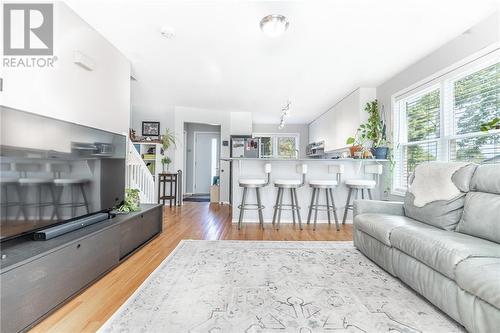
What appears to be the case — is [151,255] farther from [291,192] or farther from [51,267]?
[291,192]

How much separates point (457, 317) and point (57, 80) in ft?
11.9

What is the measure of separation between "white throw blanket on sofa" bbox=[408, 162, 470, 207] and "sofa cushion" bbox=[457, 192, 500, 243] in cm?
15

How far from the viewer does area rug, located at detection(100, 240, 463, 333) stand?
1378mm

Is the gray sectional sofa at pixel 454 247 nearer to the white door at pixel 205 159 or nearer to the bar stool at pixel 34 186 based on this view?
the bar stool at pixel 34 186

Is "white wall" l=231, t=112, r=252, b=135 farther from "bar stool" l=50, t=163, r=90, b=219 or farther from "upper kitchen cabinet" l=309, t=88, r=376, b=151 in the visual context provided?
"bar stool" l=50, t=163, r=90, b=219

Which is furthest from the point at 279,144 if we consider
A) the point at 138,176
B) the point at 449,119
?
the point at 449,119

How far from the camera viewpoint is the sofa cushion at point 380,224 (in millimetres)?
2039

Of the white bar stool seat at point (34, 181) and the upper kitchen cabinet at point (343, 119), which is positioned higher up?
the upper kitchen cabinet at point (343, 119)

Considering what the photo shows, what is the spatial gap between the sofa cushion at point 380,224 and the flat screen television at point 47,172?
2.60 m

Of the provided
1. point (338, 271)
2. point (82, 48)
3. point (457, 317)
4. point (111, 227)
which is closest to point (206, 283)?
point (111, 227)

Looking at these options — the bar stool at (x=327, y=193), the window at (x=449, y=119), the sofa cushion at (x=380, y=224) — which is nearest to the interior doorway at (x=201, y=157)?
the bar stool at (x=327, y=193)

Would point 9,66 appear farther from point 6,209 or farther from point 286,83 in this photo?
point 286,83

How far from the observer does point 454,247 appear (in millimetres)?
1451

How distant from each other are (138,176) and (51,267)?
8.88 ft
